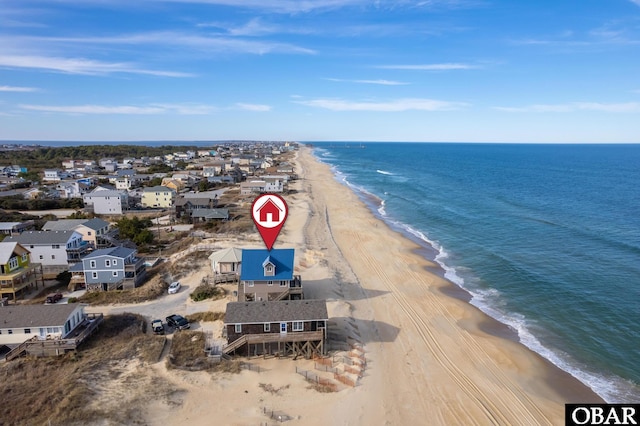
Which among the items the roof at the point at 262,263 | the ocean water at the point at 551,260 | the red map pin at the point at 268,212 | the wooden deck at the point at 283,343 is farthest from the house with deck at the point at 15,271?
the ocean water at the point at 551,260

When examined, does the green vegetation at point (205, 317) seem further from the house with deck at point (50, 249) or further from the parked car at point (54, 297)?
the house with deck at point (50, 249)

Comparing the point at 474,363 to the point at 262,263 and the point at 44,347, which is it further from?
the point at 44,347

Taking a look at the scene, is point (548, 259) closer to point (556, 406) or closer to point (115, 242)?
point (556, 406)

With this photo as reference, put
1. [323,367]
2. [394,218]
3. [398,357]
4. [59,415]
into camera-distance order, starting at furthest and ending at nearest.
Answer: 1. [394,218]
2. [398,357]
3. [323,367]
4. [59,415]

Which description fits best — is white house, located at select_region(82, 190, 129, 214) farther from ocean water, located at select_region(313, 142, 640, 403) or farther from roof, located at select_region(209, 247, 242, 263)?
ocean water, located at select_region(313, 142, 640, 403)

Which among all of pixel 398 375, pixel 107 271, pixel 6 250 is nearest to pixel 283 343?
pixel 398 375

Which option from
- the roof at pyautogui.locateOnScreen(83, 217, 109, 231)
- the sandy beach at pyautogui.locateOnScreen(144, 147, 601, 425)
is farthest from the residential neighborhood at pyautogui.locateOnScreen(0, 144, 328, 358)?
the sandy beach at pyautogui.locateOnScreen(144, 147, 601, 425)

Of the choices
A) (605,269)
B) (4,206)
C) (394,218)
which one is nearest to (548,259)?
(605,269)
